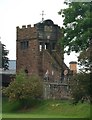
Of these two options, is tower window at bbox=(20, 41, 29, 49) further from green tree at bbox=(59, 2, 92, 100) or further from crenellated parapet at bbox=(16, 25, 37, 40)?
green tree at bbox=(59, 2, 92, 100)

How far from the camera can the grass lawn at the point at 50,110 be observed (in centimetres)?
5026

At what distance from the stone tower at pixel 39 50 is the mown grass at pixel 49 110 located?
13191 mm

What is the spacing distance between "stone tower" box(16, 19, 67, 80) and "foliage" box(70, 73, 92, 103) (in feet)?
130

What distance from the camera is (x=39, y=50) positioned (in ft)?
269

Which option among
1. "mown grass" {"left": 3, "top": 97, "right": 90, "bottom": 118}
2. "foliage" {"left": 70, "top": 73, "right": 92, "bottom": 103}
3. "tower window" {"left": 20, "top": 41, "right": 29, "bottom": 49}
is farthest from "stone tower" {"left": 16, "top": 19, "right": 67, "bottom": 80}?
"foliage" {"left": 70, "top": 73, "right": 92, "bottom": 103}

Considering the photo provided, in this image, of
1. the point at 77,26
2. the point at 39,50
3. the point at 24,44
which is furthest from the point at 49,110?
the point at 24,44

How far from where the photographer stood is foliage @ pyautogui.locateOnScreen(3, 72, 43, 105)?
214 feet

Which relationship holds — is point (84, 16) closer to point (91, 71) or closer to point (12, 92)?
point (91, 71)

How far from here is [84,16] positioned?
50000mm

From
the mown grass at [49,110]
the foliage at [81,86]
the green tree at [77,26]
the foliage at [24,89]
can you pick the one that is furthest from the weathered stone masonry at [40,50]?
the foliage at [81,86]

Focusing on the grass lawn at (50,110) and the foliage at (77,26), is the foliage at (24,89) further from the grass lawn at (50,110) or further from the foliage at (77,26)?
the foliage at (77,26)

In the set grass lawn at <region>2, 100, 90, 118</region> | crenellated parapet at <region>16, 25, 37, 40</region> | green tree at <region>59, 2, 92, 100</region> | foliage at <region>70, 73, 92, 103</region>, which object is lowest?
grass lawn at <region>2, 100, 90, 118</region>

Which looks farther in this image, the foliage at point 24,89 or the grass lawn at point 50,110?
the foliage at point 24,89

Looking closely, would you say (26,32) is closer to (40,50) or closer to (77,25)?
(40,50)
